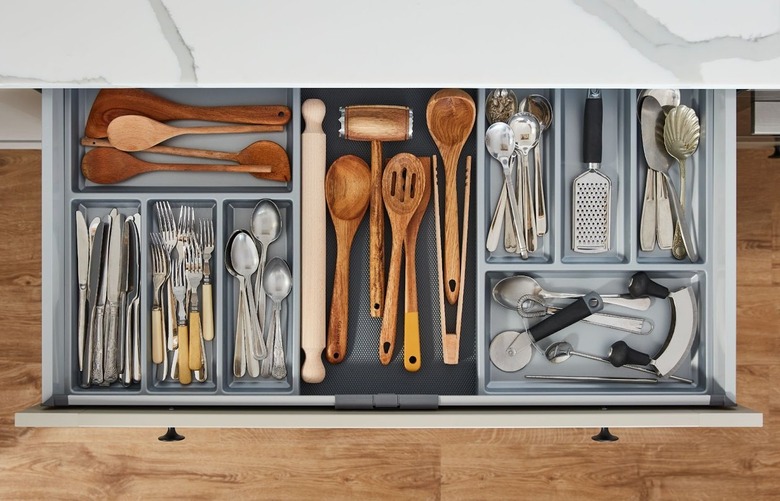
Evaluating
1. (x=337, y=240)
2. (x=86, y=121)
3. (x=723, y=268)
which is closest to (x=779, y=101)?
(x=723, y=268)

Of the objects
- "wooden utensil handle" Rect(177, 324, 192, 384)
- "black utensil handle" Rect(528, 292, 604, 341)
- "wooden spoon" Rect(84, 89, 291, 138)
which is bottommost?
"wooden utensil handle" Rect(177, 324, 192, 384)

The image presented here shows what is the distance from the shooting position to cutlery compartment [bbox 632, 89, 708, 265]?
3.05ft

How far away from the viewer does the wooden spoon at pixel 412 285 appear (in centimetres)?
95

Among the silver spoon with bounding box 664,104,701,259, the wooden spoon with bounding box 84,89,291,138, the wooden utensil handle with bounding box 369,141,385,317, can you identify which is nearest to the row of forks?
the wooden spoon with bounding box 84,89,291,138

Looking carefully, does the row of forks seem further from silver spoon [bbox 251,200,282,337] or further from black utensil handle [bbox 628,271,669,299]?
black utensil handle [bbox 628,271,669,299]

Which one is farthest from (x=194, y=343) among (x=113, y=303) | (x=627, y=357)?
(x=627, y=357)

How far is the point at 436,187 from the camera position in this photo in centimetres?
96

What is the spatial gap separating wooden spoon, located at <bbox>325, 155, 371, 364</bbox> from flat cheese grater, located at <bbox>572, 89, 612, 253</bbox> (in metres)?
0.31

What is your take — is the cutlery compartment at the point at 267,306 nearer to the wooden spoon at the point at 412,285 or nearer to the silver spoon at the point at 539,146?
the wooden spoon at the point at 412,285

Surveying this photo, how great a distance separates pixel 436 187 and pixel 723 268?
42cm

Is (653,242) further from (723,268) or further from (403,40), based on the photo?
(403,40)

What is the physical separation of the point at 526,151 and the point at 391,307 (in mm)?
309

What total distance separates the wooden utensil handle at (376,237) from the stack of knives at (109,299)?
34cm

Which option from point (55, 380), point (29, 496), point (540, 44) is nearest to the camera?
point (540, 44)
